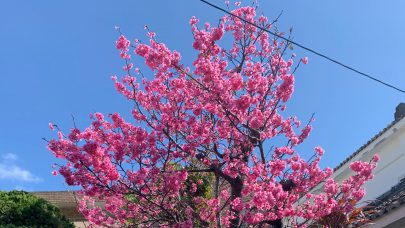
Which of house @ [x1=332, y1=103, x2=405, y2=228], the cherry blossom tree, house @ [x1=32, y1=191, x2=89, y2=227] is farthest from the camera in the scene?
house @ [x1=32, y1=191, x2=89, y2=227]

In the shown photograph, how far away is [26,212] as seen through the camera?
9742 millimetres

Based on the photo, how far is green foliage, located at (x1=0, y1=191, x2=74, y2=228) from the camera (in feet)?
31.3

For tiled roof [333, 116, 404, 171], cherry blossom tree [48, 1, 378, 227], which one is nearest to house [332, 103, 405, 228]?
tiled roof [333, 116, 404, 171]

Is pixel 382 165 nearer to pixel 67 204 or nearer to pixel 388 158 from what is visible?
pixel 388 158

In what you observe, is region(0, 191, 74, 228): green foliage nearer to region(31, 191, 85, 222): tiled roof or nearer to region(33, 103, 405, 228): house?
region(33, 103, 405, 228): house

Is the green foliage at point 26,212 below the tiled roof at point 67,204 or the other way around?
below

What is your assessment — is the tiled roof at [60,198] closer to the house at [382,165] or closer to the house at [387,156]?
the house at [382,165]

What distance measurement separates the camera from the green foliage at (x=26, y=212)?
9531mm

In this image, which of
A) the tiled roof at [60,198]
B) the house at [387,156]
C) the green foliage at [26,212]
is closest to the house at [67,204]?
the tiled roof at [60,198]

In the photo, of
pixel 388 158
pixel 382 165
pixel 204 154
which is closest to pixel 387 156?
pixel 388 158

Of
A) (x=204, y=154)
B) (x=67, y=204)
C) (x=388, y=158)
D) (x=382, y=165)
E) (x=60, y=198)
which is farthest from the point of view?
(x=60, y=198)

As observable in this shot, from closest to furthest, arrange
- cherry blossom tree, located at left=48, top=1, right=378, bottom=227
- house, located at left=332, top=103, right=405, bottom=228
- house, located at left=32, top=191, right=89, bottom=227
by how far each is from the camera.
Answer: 1. cherry blossom tree, located at left=48, top=1, right=378, bottom=227
2. house, located at left=332, top=103, right=405, bottom=228
3. house, located at left=32, top=191, right=89, bottom=227

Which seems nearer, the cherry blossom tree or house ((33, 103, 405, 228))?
the cherry blossom tree

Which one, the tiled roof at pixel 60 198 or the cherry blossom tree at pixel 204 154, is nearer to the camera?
the cherry blossom tree at pixel 204 154
